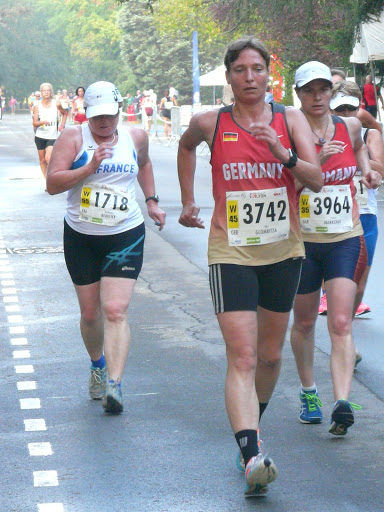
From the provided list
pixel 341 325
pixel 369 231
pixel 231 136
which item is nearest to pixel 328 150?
pixel 231 136

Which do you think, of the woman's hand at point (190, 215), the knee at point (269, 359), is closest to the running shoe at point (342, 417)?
the knee at point (269, 359)

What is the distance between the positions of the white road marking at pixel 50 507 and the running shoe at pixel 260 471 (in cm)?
78

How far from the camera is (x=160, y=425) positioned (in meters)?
6.27

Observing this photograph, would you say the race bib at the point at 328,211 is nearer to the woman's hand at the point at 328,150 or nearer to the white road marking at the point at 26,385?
the woman's hand at the point at 328,150

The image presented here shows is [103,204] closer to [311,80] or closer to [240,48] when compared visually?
[311,80]

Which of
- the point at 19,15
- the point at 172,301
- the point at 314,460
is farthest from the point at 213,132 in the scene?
the point at 19,15

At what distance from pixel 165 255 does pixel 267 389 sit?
7.98m

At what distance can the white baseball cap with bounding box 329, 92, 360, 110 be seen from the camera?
7.22 meters

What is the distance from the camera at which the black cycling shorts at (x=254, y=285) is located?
5.14 metres

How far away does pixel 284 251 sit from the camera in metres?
5.30

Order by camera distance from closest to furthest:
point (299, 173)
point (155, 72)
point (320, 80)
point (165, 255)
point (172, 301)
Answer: point (299, 173)
point (320, 80)
point (172, 301)
point (165, 255)
point (155, 72)

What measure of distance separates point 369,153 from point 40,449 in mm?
3099

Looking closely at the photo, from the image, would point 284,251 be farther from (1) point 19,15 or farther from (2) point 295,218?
(1) point 19,15

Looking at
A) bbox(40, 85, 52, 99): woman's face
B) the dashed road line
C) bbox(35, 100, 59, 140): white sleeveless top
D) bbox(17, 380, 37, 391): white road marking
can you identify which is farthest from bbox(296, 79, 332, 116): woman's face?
bbox(40, 85, 52, 99): woman's face
